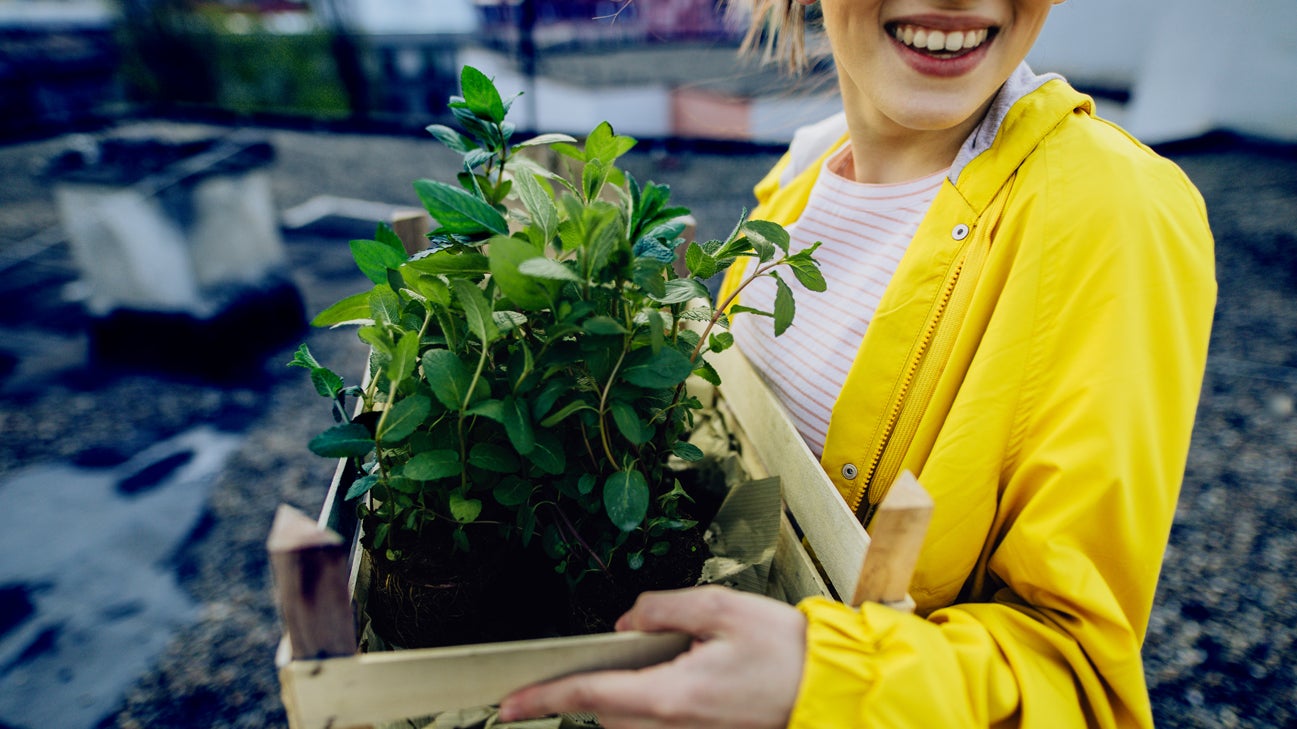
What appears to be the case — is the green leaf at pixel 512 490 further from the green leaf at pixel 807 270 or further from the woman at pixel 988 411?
the green leaf at pixel 807 270

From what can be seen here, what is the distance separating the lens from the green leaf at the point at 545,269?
582mm

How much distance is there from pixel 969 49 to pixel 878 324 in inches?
13.0

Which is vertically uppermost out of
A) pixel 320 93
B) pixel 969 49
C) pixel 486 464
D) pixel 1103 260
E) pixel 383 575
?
pixel 969 49

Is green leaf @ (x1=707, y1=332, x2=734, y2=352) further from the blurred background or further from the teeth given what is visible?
the blurred background

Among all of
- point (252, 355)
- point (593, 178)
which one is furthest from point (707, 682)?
point (252, 355)

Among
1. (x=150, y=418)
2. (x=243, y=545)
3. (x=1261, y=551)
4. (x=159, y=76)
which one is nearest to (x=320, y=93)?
(x=159, y=76)

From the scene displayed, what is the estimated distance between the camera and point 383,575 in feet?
2.44

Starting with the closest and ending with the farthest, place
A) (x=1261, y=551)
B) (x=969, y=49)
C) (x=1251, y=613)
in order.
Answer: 1. (x=969, y=49)
2. (x=1251, y=613)
3. (x=1261, y=551)

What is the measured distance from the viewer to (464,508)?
69 centimetres

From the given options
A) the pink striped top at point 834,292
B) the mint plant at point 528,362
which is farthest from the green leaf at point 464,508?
the pink striped top at point 834,292

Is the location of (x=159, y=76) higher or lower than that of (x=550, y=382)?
lower

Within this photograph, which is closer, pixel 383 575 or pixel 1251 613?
pixel 383 575

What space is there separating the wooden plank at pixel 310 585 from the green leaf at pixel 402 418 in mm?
106

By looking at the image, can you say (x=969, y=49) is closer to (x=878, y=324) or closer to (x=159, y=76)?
(x=878, y=324)
